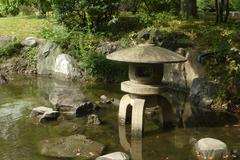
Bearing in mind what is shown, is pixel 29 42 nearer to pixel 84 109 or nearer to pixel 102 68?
pixel 102 68

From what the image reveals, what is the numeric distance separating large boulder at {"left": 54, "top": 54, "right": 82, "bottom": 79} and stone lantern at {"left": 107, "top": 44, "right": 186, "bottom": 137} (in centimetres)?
654

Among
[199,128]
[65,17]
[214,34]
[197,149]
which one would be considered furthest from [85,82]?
[197,149]

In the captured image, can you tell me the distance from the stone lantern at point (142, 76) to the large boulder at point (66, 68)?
21.5 feet

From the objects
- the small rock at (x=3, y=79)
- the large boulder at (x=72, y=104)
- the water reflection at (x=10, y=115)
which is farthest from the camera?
the small rock at (x=3, y=79)

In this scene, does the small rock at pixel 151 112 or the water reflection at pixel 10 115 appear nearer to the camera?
the water reflection at pixel 10 115

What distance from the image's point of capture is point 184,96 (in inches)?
610

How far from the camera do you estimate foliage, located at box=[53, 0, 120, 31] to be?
19.6m

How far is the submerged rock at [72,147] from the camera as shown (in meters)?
9.93

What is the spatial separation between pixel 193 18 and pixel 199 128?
9.74 metres

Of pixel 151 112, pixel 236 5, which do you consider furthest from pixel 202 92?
pixel 236 5

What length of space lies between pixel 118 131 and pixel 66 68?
23.2 feet

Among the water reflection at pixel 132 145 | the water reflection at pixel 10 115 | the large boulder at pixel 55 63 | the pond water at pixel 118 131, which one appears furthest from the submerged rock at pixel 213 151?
the large boulder at pixel 55 63

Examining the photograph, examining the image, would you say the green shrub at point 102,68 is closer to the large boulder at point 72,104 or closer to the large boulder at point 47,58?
the large boulder at point 47,58

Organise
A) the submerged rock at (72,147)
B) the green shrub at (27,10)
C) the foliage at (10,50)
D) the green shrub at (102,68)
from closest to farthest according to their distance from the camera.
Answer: the submerged rock at (72,147) < the green shrub at (102,68) < the foliage at (10,50) < the green shrub at (27,10)
